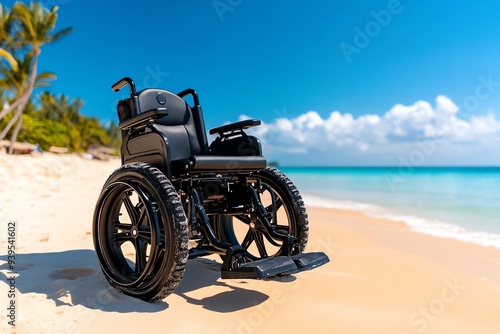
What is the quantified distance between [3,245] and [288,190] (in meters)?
2.67

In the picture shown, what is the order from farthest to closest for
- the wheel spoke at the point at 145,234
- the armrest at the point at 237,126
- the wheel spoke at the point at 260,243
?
the armrest at the point at 237,126 → the wheel spoke at the point at 260,243 → the wheel spoke at the point at 145,234

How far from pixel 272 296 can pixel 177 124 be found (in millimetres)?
1848

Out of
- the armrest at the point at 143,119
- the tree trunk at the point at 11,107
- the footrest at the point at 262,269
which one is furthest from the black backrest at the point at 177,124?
the tree trunk at the point at 11,107

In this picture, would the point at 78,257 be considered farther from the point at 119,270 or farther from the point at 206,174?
the point at 206,174

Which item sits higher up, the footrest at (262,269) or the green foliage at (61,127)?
the green foliage at (61,127)

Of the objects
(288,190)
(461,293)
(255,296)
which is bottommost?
(461,293)

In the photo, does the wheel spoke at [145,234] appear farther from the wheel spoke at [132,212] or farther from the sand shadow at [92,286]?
the sand shadow at [92,286]

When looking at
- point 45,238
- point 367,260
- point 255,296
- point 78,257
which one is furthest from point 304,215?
point 45,238

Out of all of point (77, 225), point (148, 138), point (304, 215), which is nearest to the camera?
point (148, 138)

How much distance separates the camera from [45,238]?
3.80 meters

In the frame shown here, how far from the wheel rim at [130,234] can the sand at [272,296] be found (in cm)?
14

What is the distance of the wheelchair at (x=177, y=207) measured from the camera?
222 centimetres

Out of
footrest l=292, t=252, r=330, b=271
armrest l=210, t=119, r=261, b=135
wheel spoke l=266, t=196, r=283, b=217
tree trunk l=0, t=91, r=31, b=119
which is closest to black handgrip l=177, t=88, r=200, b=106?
armrest l=210, t=119, r=261, b=135

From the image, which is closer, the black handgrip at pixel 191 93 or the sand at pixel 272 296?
the sand at pixel 272 296
